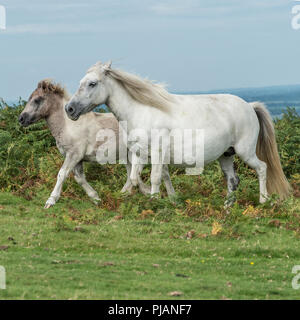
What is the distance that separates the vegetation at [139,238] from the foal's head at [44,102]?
1.42m

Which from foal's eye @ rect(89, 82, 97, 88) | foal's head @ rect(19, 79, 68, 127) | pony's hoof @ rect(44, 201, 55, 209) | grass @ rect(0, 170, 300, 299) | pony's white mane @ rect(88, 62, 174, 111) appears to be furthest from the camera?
foal's head @ rect(19, 79, 68, 127)

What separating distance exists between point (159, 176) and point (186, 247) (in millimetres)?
2102

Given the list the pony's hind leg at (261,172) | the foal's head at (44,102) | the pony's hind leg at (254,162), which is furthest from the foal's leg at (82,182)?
the pony's hind leg at (261,172)

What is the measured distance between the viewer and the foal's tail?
39.3 ft

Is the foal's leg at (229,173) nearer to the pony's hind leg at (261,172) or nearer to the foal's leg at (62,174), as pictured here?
the pony's hind leg at (261,172)

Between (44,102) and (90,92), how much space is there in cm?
172

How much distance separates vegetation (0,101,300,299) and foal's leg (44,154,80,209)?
17 centimetres

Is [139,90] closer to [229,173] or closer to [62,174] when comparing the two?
[62,174]

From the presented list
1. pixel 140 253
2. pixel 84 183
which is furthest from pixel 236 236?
pixel 84 183

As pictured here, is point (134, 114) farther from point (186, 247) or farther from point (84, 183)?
point (186, 247)

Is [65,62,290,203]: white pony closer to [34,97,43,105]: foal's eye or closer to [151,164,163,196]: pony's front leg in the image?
[151,164,163,196]: pony's front leg

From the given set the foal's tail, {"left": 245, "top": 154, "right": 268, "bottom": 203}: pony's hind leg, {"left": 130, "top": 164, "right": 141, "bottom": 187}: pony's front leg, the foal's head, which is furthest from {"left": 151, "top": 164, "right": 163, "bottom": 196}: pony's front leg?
the foal's head

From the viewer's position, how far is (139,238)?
31.2ft
